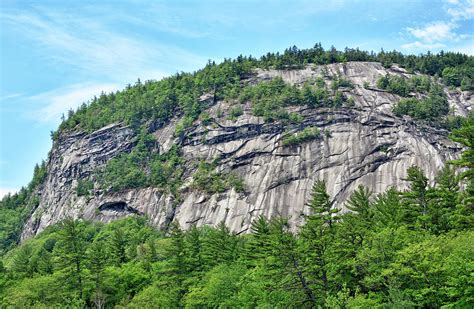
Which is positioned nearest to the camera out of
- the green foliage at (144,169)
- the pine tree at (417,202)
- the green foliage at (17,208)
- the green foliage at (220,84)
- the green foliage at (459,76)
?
the pine tree at (417,202)

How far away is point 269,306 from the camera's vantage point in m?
41.3

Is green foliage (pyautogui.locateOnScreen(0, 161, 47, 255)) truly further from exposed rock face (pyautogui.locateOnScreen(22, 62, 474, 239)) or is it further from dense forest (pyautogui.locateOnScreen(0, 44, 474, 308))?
dense forest (pyautogui.locateOnScreen(0, 44, 474, 308))

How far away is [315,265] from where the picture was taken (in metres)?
42.3

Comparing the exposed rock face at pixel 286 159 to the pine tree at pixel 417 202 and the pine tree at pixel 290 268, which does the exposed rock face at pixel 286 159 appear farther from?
the pine tree at pixel 290 268

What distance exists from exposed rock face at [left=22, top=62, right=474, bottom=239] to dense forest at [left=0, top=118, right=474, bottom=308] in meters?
44.0

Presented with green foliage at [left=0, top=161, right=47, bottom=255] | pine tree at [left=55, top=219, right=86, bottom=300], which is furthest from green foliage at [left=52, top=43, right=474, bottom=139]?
pine tree at [left=55, top=219, right=86, bottom=300]

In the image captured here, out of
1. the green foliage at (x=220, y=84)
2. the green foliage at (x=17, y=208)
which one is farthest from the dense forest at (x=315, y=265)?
the green foliage at (x=17, y=208)

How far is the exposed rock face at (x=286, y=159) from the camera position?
351 feet

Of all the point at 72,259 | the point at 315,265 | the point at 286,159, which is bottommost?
the point at 72,259

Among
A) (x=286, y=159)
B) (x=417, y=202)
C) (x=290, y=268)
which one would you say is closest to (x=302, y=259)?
(x=290, y=268)

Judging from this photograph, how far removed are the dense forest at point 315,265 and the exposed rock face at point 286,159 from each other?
44.0 metres

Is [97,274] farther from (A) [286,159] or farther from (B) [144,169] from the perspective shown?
(B) [144,169]

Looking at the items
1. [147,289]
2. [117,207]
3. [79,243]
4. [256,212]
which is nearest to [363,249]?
[147,289]

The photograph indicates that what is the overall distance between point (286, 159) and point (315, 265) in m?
74.5
